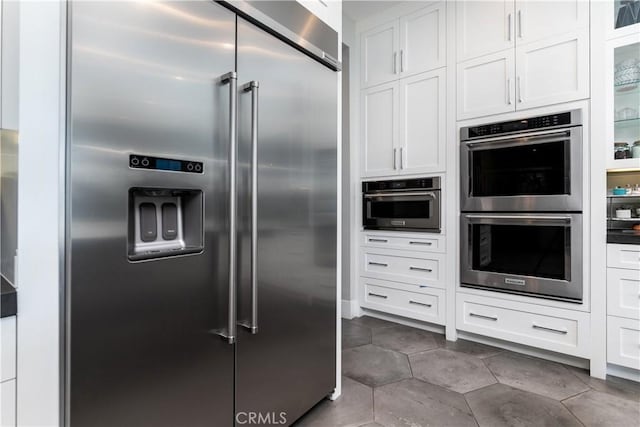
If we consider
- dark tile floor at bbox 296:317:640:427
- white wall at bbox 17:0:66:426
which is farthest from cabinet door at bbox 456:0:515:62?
white wall at bbox 17:0:66:426

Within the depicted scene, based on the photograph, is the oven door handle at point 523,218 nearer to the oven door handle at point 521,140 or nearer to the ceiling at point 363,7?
the oven door handle at point 521,140

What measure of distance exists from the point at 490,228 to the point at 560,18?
1.45 m

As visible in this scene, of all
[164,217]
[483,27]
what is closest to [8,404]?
[164,217]

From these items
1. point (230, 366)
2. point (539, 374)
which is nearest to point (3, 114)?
point (230, 366)

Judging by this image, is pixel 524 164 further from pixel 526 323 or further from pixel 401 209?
pixel 526 323

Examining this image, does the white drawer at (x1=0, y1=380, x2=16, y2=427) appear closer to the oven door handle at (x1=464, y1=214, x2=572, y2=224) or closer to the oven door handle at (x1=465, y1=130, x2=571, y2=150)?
the oven door handle at (x1=464, y1=214, x2=572, y2=224)

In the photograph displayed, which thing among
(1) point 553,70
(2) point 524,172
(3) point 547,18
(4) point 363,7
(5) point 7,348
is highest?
(4) point 363,7

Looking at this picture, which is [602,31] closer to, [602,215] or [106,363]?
[602,215]

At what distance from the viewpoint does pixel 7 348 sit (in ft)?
2.38

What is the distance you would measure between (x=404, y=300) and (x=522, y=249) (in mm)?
1021

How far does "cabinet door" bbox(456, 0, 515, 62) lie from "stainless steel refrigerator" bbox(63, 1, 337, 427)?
1.61 m

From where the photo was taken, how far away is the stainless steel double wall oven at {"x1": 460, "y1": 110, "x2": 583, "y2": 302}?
2127 millimetres

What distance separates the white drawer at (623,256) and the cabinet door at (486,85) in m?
1.10

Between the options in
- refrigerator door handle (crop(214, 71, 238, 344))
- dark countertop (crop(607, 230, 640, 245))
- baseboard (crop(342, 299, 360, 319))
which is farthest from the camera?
baseboard (crop(342, 299, 360, 319))
